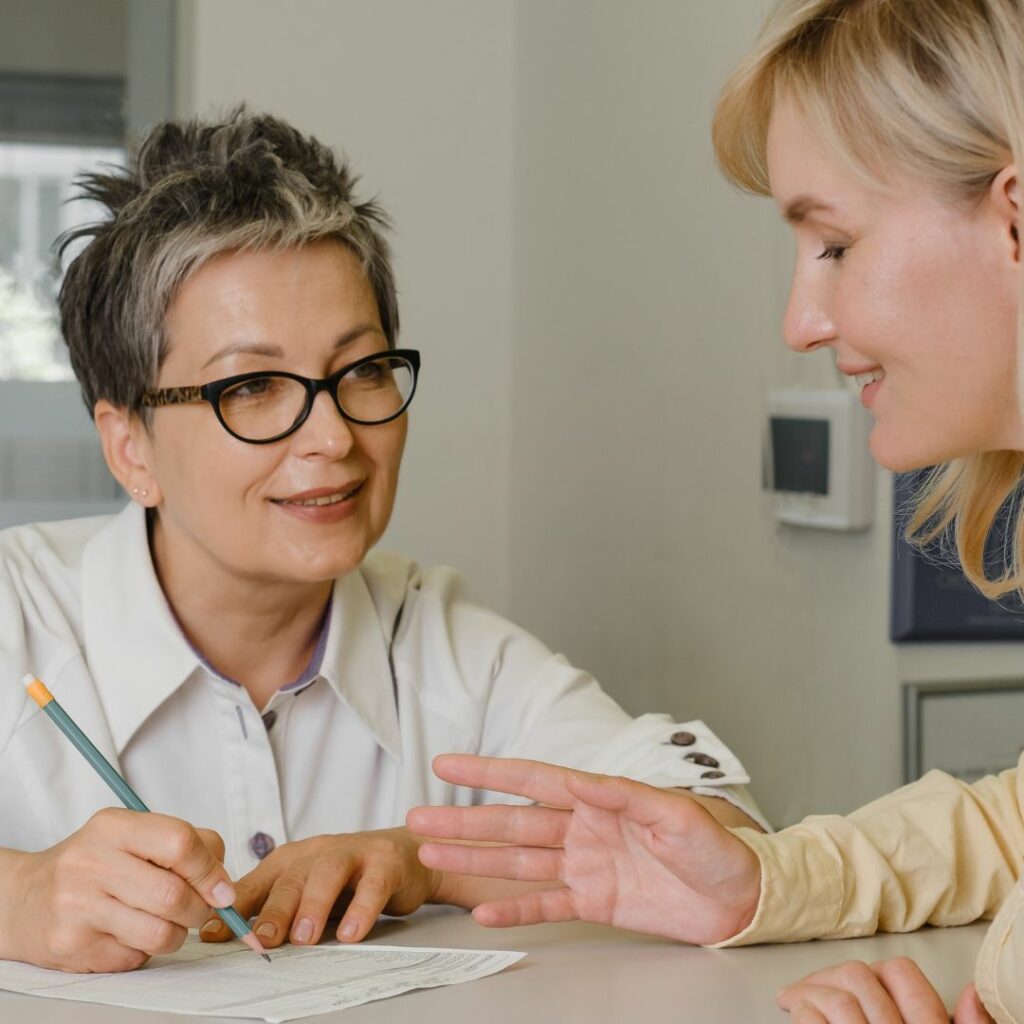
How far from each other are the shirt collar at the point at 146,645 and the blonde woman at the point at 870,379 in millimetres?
456

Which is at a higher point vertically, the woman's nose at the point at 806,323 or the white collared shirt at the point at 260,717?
the woman's nose at the point at 806,323

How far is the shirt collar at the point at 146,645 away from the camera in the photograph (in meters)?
1.46

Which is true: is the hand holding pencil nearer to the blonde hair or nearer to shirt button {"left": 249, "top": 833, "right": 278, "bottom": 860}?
shirt button {"left": 249, "top": 833, "right": 278, "bottom": 860}

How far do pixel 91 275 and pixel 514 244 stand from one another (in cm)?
157

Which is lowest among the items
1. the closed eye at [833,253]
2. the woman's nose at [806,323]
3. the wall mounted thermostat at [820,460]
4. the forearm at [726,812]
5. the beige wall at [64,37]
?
the forearm at [726,812]

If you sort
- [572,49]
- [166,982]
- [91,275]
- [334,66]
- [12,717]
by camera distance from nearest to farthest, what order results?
[166,982]
[12,717]
[91,275]
[572,49]
[334,66]

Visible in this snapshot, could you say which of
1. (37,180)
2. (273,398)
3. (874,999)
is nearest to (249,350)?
(273,398)

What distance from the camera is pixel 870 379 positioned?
112 cm

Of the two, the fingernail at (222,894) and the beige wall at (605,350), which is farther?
the beige wall at (605,350)

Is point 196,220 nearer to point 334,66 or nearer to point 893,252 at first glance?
point 893,252

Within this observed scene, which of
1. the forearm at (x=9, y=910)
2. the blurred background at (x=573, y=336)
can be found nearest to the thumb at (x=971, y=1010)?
the forearm at (x=9, y=910)

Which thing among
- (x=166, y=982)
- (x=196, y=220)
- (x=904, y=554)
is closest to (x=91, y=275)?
(x=196, y=220)

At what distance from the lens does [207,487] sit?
57.4 inches

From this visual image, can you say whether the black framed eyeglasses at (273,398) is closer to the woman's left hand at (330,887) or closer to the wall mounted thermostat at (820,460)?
the woman's left hand at (330,887)
